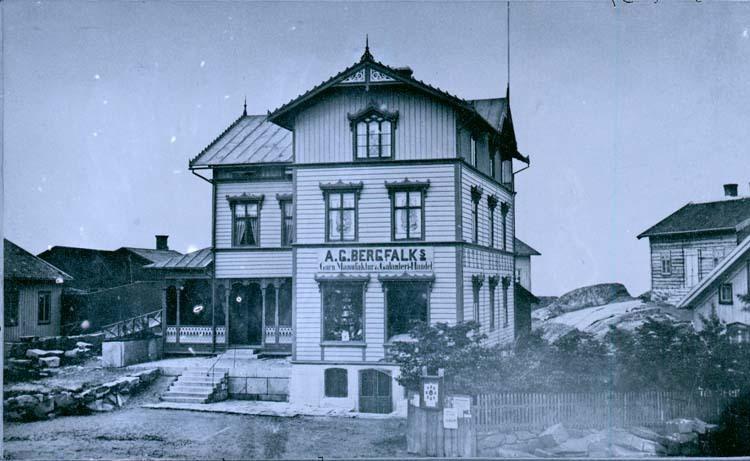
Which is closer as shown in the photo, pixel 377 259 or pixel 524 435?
pixel 524 435

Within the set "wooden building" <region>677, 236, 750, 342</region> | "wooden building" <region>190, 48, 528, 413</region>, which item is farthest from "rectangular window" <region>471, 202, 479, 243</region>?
"wooden building" <region>677, 236, 750, 342</region>

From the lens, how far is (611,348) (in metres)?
13.2

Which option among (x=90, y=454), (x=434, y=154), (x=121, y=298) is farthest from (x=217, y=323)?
(x=434, y=154)

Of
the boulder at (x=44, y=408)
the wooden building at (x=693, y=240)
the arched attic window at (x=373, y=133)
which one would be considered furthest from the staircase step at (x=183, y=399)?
the wooden building at (x=693, y=240)

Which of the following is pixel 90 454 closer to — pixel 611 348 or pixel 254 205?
pixel 254 205

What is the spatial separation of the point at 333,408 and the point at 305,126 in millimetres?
6880

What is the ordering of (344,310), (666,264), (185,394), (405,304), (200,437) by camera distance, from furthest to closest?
(185,394)
(344,310)
(405,304)
(200,437)
(666,264)

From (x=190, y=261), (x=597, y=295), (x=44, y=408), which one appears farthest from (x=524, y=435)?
(x=190, y=261)

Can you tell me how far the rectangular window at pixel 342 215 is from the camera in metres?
15.9

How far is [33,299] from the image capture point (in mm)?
20906

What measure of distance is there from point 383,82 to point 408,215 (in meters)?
3.19

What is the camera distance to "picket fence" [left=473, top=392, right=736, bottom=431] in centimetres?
1270

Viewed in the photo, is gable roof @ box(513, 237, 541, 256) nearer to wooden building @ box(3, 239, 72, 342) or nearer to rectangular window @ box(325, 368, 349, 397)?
rectangular window @ box(325, 368, 349, 397)

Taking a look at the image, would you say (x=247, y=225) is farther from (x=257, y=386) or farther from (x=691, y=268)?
(x=691, y=268)
